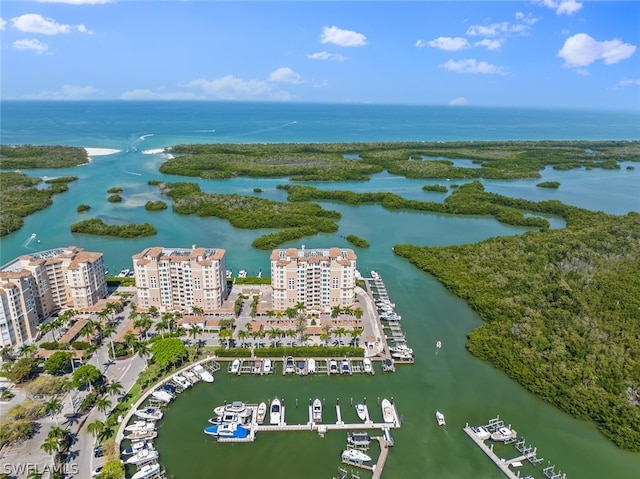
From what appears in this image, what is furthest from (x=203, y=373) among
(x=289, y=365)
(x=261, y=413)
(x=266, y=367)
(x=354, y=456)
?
(x=354, y=456)

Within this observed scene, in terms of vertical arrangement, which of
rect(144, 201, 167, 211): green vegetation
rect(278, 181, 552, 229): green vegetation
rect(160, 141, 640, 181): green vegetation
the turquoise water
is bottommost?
the turquoise water

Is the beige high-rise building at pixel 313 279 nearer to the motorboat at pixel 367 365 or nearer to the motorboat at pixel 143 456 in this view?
the motorboat at pixel 367 365

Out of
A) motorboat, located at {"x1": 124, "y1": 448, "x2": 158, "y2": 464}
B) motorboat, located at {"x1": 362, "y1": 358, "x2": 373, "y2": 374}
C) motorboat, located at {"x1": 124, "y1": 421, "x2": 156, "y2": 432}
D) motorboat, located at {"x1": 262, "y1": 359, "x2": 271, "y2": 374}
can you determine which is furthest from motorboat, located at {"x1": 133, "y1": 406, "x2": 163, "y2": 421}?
motorboat, located at {"x1": 362, "y1": 358, "x2": 373, "y2": 374}

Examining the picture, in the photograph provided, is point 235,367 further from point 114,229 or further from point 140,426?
point 114,229

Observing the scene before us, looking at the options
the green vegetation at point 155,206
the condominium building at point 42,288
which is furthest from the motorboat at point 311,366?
the green vegetation at point 155,206

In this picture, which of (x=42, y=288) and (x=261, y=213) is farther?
(x=261, y=213)

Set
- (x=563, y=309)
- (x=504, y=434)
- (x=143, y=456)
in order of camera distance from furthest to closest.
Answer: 1. (x=563, y=309)
2. (x=504, y=434)
3. (x=143, y=456)

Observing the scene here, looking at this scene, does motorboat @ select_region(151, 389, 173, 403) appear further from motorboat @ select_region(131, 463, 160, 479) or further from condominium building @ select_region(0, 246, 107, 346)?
condominium building @ select_region(0, 246, 107, 346)

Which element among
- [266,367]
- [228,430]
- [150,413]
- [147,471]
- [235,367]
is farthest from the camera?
[266,367]
